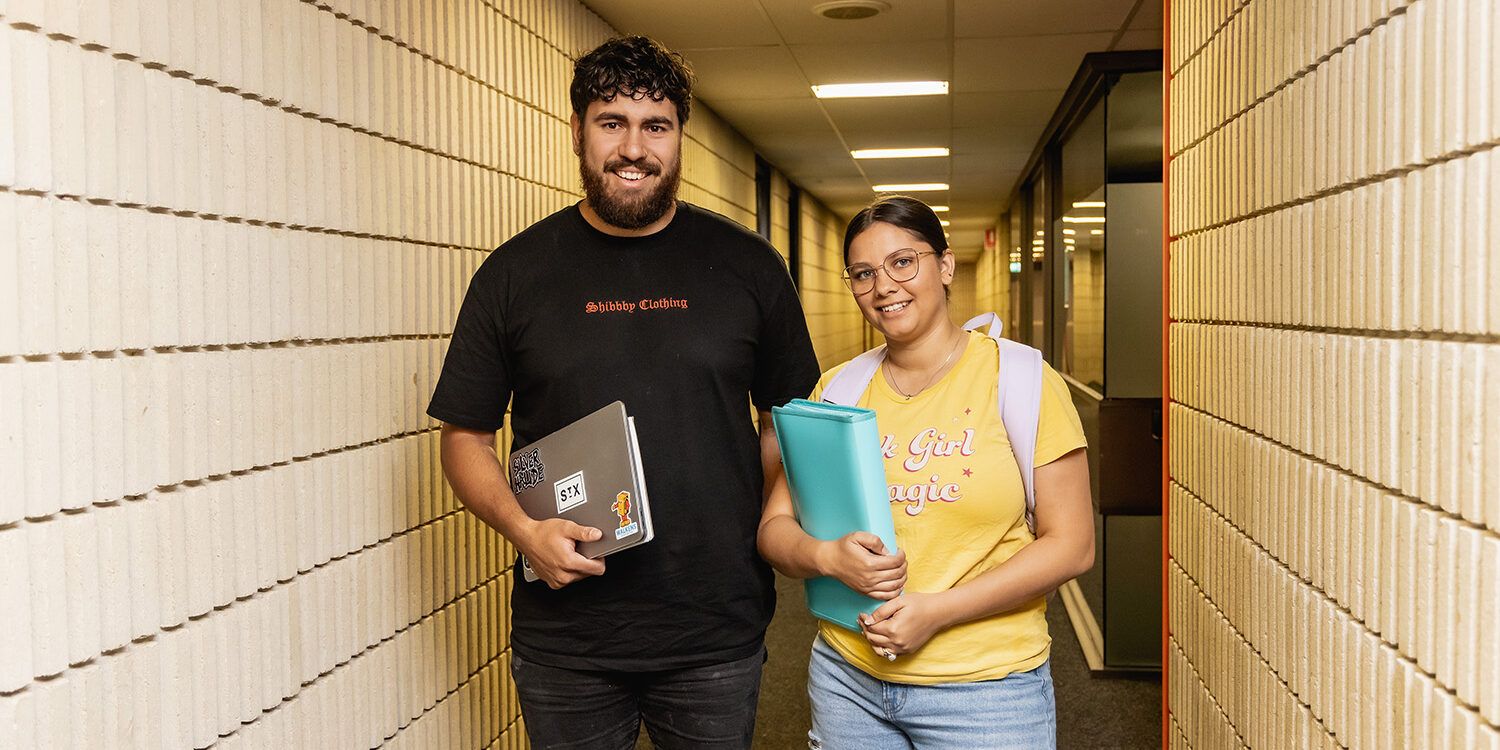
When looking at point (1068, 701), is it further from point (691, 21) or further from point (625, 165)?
point (625, 165)

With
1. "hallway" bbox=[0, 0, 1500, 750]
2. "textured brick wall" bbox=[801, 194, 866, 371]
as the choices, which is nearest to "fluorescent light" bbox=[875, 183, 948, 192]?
"textured brick wall" bbox=[801, 194, 866, 371]

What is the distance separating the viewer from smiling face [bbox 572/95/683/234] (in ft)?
6.39

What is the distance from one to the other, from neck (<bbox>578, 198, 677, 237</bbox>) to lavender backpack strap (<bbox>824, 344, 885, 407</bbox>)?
1.43 feet

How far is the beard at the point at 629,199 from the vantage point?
196cm

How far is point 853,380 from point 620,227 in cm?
50

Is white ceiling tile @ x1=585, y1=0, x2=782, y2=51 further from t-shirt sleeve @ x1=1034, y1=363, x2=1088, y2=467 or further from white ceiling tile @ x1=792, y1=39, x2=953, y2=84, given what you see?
t-shirt sleeve @ x1=1034, y1=363, x2=1088, y2=467

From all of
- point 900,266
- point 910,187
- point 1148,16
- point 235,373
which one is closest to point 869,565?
point 900,266

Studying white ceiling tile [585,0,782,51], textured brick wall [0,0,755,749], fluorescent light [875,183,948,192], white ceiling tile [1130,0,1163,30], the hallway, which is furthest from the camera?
fluorescent light [875,183,948,192]

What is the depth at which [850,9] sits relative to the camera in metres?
4.43

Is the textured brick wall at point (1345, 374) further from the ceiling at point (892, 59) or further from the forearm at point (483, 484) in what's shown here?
the ceiling at point (892, 59)

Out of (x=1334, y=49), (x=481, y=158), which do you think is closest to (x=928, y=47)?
(x=481, y=158)

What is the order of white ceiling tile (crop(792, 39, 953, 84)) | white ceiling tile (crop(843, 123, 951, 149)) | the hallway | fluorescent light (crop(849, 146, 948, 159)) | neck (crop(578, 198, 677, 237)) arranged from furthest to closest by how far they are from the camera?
fluorescent light (crop(849, 146, 948, 159)), white ceiling tile (crop(843, 123, 951, 149)), white ceiling tile (crop(792, 39, 953, 84)), neck (crop(578, 198, 677, 237)), the hallway

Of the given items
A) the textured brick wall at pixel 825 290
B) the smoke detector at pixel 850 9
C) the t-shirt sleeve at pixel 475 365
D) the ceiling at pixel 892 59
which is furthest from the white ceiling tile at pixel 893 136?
the t-shirt sleeve at pixel 475 365

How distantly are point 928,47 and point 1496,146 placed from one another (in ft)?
13.7
